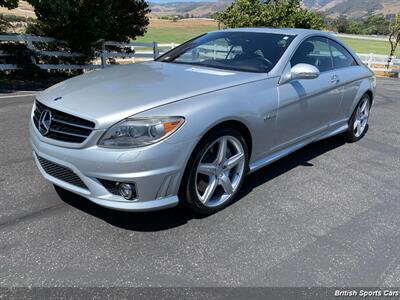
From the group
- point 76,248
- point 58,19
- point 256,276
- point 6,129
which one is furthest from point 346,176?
point 58,19

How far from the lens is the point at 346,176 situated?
179 inches

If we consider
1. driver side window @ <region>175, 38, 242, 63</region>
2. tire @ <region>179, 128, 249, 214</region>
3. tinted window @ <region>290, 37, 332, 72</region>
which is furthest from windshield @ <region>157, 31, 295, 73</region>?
tire @ <region>179, 128, 249, 214</region>

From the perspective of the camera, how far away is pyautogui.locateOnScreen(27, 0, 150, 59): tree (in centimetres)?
1148

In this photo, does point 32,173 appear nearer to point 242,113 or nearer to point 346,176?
point 242,113

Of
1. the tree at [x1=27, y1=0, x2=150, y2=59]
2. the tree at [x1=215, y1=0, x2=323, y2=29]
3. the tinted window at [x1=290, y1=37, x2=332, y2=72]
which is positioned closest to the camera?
the tinted window at [x1=290, y1=37, x2=332, y2=72]

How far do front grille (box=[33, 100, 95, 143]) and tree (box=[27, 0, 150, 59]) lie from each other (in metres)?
9.51

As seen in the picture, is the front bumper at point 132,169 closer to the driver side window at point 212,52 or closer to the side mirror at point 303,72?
the side mirror at point 303,72

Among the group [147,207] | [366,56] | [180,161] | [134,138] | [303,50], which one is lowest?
[366,56]

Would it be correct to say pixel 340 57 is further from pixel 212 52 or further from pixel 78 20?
pixel 78 20

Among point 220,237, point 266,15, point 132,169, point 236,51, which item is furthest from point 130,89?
point 266,15

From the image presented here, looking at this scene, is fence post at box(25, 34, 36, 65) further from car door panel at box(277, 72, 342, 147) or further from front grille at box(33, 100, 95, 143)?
car door panel at box(277, 72, 342, 147)

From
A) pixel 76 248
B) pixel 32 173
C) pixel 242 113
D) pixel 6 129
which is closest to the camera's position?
pixel 76 248

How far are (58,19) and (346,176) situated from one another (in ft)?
33.5

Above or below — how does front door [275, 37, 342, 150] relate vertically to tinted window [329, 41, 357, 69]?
below
